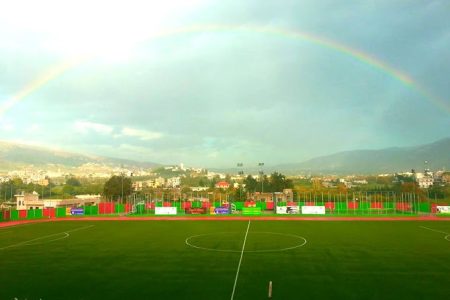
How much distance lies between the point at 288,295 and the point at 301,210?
2069 inches

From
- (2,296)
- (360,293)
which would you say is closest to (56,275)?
(2,296)

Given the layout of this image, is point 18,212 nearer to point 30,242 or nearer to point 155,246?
point 30,242

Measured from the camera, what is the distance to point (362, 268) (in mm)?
21266

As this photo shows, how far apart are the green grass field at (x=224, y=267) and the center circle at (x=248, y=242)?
7cm

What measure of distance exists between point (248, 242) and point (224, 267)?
10006mm

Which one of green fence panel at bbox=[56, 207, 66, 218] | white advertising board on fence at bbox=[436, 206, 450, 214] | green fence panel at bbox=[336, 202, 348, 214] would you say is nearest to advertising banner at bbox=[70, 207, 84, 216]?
green fence panel at bbox=[56, 207, 66, 218]

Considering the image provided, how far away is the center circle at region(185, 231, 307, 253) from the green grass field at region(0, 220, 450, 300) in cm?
7

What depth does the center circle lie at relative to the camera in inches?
1117

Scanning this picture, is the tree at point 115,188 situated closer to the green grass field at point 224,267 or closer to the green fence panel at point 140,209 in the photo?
the green fence panel at point 140,209

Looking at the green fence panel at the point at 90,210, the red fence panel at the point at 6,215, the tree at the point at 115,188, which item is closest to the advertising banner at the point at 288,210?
the green fence panel at the point at 90,210

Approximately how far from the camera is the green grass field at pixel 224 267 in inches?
659

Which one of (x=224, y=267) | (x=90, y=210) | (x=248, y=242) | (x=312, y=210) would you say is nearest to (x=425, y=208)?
(x=312, y=210)

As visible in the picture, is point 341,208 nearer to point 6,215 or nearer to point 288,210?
point 288,210

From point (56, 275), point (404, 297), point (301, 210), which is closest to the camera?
point (404, 297)
